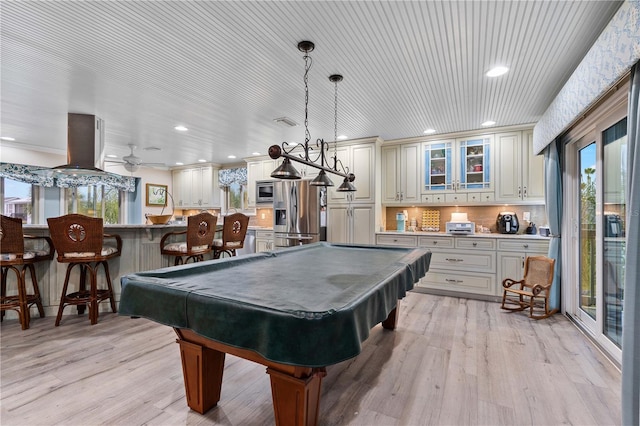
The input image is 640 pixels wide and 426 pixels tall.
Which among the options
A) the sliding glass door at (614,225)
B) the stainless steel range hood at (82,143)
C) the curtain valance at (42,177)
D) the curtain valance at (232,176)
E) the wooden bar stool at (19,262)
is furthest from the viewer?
the curtain valance at (232,176)

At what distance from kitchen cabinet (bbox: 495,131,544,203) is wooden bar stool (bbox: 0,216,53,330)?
5.64 m

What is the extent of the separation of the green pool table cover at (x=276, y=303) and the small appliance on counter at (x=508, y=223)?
2.76 metres

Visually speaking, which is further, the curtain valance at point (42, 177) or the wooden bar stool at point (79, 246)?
the curtain valance at point (42, 177)

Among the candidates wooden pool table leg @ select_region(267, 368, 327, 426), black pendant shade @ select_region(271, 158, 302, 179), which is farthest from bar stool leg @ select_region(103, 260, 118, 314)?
wooden pool table leg @ select_region(267, 368, 327, 426)

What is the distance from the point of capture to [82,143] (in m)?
3.58

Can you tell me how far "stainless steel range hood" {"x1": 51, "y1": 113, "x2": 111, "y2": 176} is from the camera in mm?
3553

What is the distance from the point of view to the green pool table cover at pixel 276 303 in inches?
38.9

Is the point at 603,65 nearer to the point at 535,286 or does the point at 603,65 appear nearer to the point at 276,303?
the point at 535,286

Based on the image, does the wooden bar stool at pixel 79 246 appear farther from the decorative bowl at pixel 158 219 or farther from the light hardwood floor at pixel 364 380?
the decorative bowl at pixel 158 219

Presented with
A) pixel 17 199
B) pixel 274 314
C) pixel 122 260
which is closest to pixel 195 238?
pixel 122 260

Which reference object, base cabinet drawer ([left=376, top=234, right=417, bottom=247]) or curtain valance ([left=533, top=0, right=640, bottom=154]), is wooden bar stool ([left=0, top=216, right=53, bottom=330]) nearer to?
base cabinet drawer ([left=376, top=234, right=417, bottom=247])

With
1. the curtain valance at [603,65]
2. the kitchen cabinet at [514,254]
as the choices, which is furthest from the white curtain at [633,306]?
the kitchen cabinet at [514,254]

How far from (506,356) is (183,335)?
246 centimetres

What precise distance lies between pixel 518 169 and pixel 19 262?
19.4 feet
